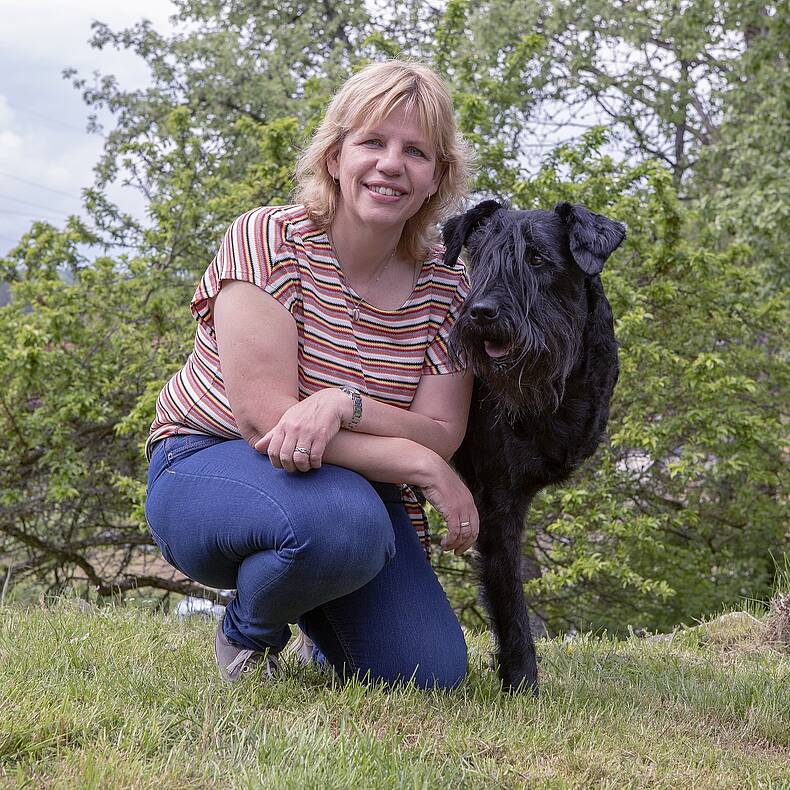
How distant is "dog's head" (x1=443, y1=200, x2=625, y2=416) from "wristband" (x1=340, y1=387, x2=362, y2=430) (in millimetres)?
365

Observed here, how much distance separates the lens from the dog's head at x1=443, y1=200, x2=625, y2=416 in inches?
106

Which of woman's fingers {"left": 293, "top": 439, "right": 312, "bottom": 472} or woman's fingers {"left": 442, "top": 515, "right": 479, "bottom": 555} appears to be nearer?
woman's fingers {"left": 293, "top": 439, "right": 312, "bottom": 472}

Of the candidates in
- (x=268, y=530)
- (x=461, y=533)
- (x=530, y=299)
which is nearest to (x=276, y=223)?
(x=530, y=299)

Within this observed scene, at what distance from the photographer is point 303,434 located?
8.04ft

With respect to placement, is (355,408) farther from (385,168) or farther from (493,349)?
(385,168)

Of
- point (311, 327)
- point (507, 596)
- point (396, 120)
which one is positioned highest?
point (396, 120)

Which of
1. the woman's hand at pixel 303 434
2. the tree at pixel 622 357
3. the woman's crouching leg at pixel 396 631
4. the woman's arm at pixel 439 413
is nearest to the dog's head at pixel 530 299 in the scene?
the woman's arm at pixel 439 413

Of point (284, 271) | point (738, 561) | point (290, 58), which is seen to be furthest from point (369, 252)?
point (290, 58)

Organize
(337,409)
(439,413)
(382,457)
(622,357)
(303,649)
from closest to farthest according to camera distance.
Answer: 1. (337,409)
2. (382,457)
3. (439,413)
4. (303,649)
5. (622,357)

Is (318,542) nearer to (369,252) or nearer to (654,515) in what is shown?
(369,252)

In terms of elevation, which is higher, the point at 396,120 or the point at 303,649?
the point at 396,120

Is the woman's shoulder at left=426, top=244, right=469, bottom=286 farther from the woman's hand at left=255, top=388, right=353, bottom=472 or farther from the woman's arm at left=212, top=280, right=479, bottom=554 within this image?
the woman's hand at left=255, top=388, right=353, bottom=472

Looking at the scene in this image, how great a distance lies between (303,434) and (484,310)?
639 mm

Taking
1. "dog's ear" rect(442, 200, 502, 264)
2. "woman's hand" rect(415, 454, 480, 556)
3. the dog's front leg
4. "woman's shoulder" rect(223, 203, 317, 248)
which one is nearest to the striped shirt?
"woman's shoulder" rect(223, 203, 317, 248)
